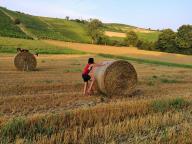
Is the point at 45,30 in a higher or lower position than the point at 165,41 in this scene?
higher

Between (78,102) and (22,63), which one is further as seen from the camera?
(22,63)

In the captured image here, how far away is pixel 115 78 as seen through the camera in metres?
14.1

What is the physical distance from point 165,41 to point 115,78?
70714 millimetres

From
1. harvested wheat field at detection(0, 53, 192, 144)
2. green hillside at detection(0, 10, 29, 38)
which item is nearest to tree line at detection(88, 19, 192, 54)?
green hillside at detection(0, 10, 29, 38)

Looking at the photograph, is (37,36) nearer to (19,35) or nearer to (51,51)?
(19,35)

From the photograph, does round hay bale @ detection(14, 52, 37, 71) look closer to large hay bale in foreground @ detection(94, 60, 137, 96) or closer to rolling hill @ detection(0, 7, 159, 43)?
large hay bale in foreground @ detection(94, 60, 137, 96)

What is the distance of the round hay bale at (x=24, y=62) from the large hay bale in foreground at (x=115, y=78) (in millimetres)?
11969

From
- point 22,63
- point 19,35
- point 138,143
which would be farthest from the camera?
point 19,35

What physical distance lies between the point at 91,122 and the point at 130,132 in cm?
117

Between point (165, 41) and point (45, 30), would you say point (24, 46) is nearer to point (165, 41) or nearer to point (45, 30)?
point (45, 30)

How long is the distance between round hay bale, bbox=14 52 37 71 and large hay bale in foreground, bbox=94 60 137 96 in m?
12.0

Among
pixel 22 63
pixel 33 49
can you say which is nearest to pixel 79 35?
pixel 33 49

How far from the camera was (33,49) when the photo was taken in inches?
2053

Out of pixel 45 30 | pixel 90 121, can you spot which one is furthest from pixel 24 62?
pixel 45 30
